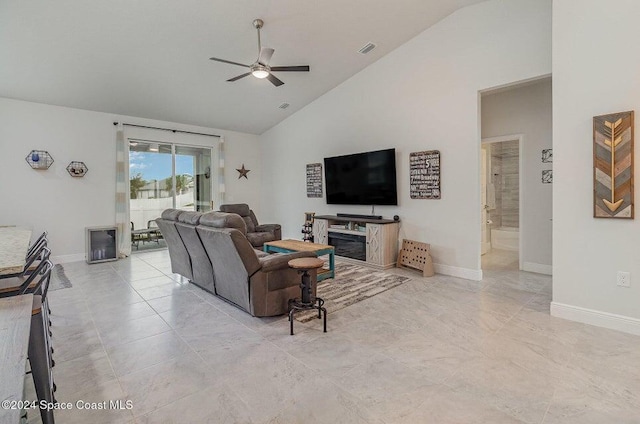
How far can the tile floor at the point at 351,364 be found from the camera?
1803 mm

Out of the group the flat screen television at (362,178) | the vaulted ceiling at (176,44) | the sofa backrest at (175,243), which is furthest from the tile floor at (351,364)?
the vaulted ceiling at (176,44)

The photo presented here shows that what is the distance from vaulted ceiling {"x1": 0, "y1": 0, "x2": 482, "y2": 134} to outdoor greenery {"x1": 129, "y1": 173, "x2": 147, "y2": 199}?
138 cm

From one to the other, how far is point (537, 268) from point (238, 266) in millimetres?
4604

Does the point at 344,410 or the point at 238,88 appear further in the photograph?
the point at 238,88

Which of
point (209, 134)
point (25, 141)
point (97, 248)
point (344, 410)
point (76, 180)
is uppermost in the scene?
point (209, 134)

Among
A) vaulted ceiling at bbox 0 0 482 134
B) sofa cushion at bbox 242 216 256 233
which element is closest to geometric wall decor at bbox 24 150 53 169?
vaulted ceiling at bbox 0 0 482 134

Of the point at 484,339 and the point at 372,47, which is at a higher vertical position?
the point at 372,47

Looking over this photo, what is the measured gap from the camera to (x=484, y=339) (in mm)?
2652

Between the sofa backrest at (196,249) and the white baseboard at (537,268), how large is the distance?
4766 millimetres

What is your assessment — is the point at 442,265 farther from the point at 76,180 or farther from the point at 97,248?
the point at 76,180

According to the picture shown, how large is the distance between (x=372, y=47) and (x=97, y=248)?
6.26m

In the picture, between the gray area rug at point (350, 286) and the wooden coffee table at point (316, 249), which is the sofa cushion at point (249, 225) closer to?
the wooden coffee table at point (316, 249)

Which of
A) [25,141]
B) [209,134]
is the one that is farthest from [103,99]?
[209,134]

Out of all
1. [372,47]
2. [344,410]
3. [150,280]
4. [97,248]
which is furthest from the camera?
[97,248]
